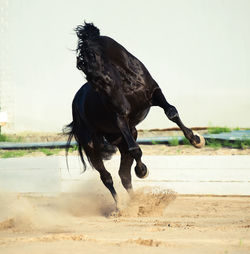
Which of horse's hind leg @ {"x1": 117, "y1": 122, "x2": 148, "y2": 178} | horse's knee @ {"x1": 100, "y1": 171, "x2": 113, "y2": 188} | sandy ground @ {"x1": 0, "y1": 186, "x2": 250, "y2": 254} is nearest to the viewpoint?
sandy ground @ {"x1": 0, "y1": 186, "x2": 250, "y2": 254}

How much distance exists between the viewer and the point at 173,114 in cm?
546

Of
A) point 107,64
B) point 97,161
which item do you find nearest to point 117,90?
point 107,64

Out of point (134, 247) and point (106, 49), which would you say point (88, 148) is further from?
point (134, 247)

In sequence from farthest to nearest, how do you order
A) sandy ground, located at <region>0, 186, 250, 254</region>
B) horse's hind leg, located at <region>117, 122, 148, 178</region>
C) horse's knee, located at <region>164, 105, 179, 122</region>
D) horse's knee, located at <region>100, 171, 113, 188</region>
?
horse's knee, located at <region>100, 171, 113, 188</region>, horse's knee, located at <region>164, 105, 179, 122</region>, horse's hind leg, located at <region>117, 122, 148, 178</region>, sandy ground, located at <region>0, 186, 250, 254</region>

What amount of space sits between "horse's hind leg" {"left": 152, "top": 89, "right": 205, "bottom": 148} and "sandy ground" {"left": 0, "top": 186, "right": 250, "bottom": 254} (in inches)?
34.8

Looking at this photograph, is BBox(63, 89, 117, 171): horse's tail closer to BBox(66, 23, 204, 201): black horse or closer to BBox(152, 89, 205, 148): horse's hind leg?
BBox(66, 23, 204, 201): black horse

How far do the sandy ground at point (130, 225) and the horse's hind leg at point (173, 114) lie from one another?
34.8 inches

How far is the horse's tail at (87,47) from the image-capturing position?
17.3 ft

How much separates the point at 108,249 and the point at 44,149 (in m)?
9.02

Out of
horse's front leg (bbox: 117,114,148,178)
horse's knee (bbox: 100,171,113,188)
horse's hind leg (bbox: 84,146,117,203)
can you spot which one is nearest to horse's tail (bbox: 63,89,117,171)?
horse's hind leg (bbox: 84,146,117,203)

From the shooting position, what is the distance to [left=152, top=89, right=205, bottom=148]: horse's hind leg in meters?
5.47

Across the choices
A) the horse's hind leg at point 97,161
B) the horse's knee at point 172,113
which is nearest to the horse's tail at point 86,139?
the horse's hind leg at point 97,161

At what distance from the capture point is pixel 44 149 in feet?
40.2

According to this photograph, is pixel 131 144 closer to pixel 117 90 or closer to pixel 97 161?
pixel 117 90
